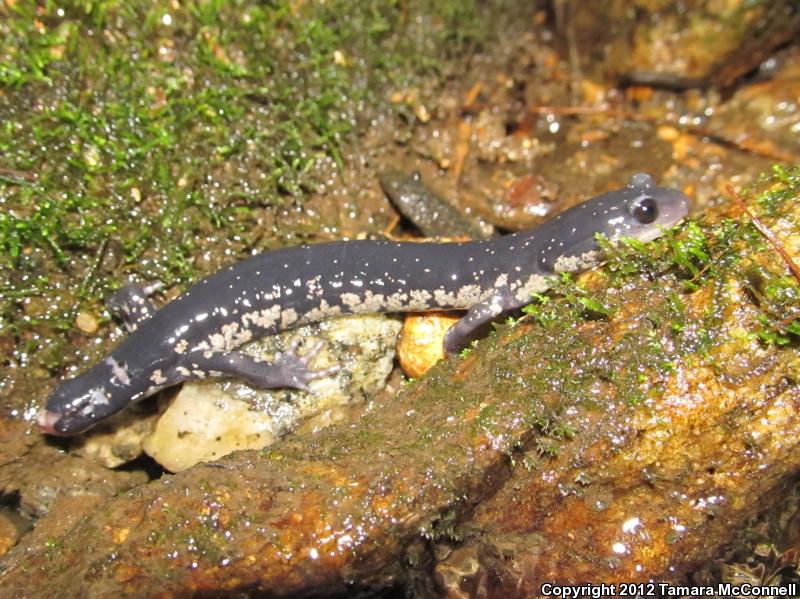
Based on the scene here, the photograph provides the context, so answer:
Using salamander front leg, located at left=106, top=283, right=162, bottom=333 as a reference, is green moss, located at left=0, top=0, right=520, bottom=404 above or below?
above

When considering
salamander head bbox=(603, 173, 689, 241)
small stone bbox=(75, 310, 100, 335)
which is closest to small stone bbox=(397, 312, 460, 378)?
salamander head bbox=(603, 173, 689, 241)

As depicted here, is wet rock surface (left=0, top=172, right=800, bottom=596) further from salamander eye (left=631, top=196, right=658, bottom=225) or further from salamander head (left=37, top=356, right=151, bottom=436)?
salamander head (left=37, top=356, right=151, bottom=436)

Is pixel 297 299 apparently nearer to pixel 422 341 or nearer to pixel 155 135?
pixel 422 341

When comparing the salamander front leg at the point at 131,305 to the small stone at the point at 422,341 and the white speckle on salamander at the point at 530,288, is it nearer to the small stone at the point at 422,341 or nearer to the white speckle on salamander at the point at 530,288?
the small stone at the point at 422,341

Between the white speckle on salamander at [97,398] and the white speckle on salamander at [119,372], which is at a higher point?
the white speckle on salamander at [119,372]

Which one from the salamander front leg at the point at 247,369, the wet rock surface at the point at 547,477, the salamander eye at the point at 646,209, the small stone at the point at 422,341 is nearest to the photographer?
the wet rock surface at the point at 547,477

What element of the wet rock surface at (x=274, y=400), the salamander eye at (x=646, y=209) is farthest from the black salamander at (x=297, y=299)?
the salamander eye at (x=646, y=209)

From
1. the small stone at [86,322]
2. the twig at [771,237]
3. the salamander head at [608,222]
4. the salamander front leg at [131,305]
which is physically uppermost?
the salamander head at [608,222]

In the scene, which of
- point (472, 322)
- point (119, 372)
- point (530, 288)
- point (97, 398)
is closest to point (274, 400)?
point (119, 372)
